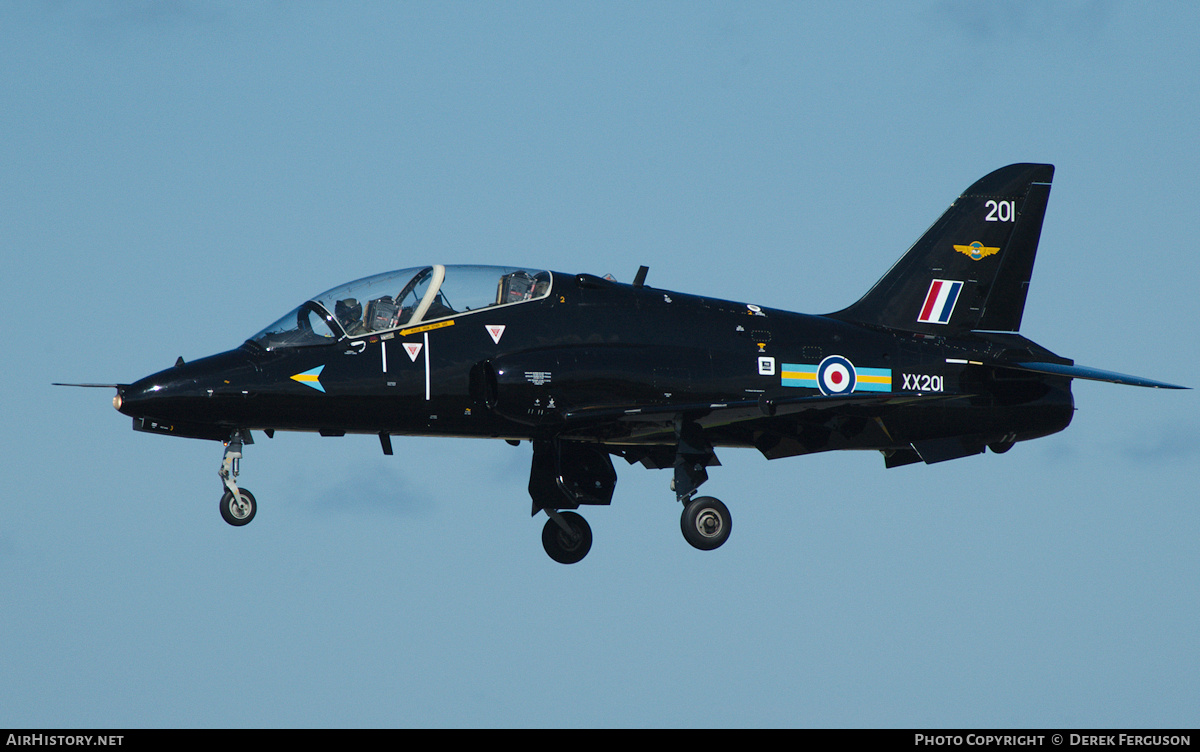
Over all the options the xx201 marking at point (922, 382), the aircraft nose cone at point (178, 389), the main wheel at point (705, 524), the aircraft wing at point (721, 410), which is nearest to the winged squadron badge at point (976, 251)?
the xx201 marking at point (922, 382)

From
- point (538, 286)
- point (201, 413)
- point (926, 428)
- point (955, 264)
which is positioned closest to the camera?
point (201, 413)

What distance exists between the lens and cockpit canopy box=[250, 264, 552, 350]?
24.3 m

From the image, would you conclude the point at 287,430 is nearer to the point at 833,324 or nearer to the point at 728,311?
the point at 728,311

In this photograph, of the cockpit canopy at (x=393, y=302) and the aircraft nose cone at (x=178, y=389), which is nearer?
the aircraft nose cone at (x=178, y=389)

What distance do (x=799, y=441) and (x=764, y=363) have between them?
1616 mm

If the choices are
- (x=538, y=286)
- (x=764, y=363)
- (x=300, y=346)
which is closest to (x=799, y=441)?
(x=764, y=363)

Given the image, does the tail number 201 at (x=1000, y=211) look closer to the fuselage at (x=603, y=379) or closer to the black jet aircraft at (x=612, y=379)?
the black jet aircraft at (x=612, y=379)

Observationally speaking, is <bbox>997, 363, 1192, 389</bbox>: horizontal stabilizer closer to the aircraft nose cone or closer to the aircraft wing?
the aircraft wing

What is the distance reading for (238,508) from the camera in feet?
76.9

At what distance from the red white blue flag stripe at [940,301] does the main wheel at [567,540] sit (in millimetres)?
6885

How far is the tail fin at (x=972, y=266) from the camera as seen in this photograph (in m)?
28.2

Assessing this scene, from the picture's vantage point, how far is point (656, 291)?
26.0 meters

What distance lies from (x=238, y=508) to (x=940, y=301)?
41.2 ft

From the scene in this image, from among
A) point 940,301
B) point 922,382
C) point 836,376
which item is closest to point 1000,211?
point 940,301
